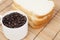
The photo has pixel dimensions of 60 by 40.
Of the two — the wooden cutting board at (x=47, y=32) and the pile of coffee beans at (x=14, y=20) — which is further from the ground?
the pile of coffee beans at (x=14, y=20)

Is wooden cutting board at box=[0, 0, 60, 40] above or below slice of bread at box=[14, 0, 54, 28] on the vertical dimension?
below

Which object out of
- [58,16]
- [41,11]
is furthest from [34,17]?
[58,16]

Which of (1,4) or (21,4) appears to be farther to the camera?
(1,4)

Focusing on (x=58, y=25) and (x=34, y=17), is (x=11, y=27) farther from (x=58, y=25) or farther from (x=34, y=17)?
(x=58, y=25)

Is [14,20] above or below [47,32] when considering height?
above

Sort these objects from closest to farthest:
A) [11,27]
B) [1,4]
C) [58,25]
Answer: [11,27], [58,25], [1,4]
